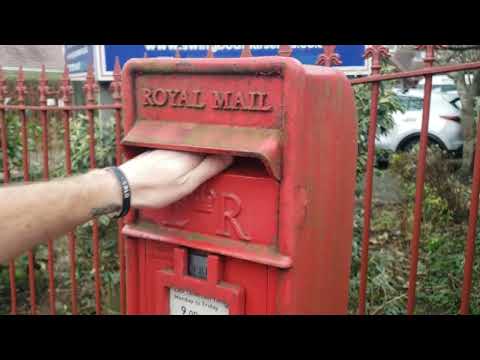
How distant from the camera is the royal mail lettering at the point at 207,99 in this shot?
131 cm

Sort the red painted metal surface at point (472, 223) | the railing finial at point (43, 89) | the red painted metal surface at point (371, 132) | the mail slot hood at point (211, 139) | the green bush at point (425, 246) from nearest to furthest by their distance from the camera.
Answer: the mail slot hood at point (211, 139) → the red painted metal surface at point (472, 223) → the red painted metal surface at point (371, 132) → the railing finial at point (43, 89) → the green bush at point (425, 246)

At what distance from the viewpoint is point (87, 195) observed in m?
1.35

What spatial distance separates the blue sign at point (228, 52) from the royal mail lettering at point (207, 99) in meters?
1.06

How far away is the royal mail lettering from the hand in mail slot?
145 millimetres

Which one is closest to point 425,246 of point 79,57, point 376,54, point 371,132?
point 371,132

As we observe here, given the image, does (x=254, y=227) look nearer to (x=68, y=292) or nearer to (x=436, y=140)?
(x=68, y=292)

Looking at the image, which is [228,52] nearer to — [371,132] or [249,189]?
[371,132]

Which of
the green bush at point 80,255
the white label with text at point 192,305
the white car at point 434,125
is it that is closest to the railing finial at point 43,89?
the green bush at point 80,255

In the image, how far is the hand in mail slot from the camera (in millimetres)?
1394

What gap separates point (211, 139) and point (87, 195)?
1.21 feet

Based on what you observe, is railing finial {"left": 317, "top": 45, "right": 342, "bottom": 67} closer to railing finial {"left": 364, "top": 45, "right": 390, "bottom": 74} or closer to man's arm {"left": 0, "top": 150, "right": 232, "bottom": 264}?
railing finial {"left": 364, "top": 45, "right": 390, "bottom": 74}

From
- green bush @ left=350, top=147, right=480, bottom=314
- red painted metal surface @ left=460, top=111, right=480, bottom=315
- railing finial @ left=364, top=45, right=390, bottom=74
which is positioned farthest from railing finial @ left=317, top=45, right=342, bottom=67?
green bush @ left=350, top=147, right=480, bottom=314

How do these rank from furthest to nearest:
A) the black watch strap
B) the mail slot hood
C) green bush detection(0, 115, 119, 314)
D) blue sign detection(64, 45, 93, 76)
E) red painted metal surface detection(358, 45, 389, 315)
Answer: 1. blue sign detection(64, 45, 93, 76)
2. green bush detection(0, 115, 119, 314)
3. red painted metal surface detection(358, 45, 389, 315)
4. the black watch strap
5. the mail slot hood

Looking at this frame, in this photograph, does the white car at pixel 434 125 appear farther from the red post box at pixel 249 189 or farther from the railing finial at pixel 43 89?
the red post box at pixel 249 189
